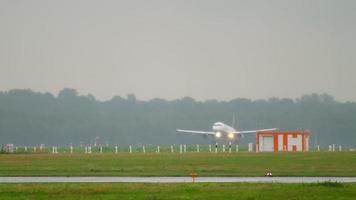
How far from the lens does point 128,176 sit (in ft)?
168

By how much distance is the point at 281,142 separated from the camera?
120625 millimetres

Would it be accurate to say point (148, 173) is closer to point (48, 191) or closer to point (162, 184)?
point (162, 184)

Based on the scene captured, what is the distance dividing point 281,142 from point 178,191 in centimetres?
8587

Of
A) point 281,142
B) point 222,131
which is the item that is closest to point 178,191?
point 281,142

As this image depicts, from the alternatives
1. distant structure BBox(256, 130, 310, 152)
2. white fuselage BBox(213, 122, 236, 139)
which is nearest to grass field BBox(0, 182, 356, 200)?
distant structure BBox(256, 130, 310, 152)

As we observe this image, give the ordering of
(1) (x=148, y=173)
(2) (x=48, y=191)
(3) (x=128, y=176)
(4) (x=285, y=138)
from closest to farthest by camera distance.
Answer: (2) (x=48, y=191) → (3) (x=128, y=176) → (1) (x=148, y=173) → (4) (x=285, y=138)

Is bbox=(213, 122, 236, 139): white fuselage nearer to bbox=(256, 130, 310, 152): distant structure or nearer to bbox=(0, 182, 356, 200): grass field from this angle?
bbox=(256, 130, 310, 152): distant structure

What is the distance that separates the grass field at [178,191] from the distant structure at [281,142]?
8044cm

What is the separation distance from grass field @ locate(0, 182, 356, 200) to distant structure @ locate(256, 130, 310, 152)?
80.4 meters

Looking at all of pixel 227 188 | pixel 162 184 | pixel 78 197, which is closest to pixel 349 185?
pixel 227 188

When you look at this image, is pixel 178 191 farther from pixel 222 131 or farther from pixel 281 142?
pixel 222 131

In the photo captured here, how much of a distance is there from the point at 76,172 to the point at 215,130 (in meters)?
116

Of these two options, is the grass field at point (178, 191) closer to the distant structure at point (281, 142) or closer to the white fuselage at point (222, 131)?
the distant structure at point (281, 142)

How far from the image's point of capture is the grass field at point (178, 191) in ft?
111
